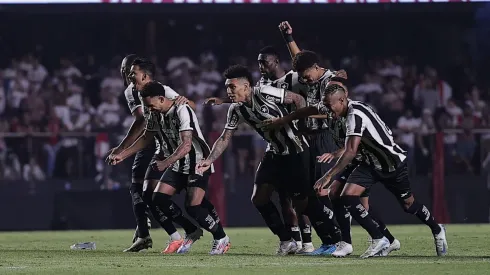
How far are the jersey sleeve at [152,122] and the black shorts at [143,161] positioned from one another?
2.89 ft

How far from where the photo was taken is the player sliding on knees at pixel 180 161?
42.0ft

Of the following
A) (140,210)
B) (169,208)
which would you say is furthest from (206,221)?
(140,210)

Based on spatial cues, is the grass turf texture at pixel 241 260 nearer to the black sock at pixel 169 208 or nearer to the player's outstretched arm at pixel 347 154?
the black sock at pixel 169 208

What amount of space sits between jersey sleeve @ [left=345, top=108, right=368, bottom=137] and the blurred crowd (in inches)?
385

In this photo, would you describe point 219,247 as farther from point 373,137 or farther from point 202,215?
point 373,137

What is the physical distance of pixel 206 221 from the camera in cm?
1294

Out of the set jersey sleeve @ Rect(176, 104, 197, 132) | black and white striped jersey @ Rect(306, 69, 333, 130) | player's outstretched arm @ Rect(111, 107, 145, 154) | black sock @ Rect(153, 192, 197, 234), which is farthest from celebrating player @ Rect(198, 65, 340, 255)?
player's outstretched arm @ Rect(111, 107, 145, 154)

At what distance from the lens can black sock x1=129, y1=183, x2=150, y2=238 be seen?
13.9 m

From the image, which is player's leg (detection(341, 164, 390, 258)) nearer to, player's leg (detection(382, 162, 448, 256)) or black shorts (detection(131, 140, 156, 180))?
player's leg (detection(382, 162, 448, 256))

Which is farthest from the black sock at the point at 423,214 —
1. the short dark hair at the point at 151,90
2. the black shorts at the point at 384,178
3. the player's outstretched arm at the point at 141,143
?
the player's outstretched arm at the point at 141,143

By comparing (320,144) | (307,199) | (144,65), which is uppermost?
(144,65)

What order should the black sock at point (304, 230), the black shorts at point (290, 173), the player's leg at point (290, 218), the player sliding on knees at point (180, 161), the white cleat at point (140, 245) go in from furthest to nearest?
1. the white cleat at point (140, 245)
2. the black sock at point (304, 230)
3. the player's leg at point (290, 218)
4. the player sliding on knees at point (180, 161)
5. the black shorts at point (290, 173)

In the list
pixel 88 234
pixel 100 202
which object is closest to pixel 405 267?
pixel 88 234

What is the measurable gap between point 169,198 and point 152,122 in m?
0.88
